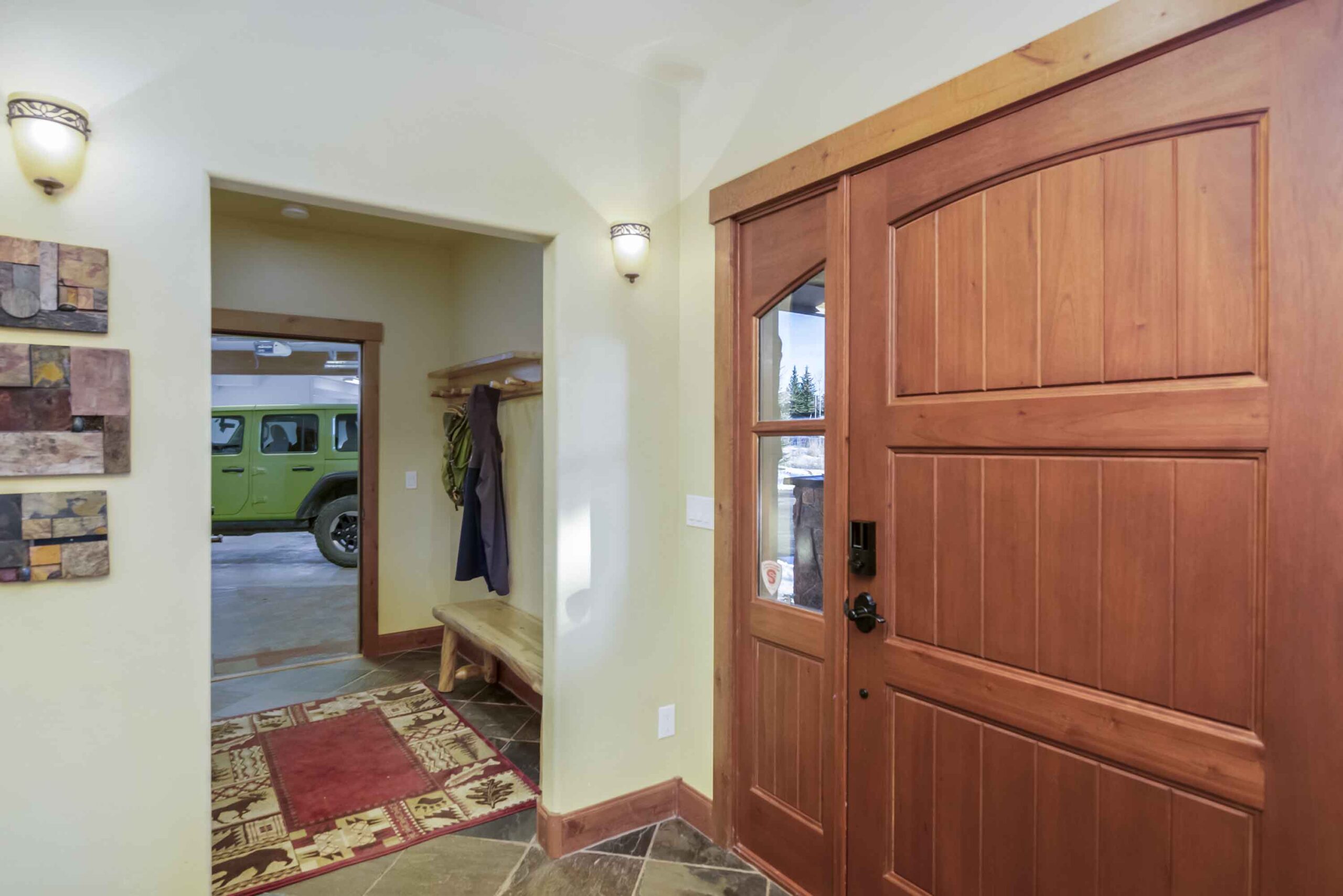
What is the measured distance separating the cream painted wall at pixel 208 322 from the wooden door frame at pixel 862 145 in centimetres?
28

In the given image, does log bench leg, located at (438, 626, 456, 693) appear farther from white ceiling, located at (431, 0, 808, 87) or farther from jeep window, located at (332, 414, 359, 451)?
jeep window, located at (332, 414, 359, 451)

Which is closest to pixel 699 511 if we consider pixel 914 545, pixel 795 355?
pixel 795 355

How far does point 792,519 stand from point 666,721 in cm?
98

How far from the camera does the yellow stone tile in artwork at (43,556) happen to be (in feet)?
5.43

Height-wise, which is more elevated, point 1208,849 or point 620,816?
point 1208,849

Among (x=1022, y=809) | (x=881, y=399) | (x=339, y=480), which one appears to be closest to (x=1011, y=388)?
(x=881, y=399)

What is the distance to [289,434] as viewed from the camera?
8.56 m

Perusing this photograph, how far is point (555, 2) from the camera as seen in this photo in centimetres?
214

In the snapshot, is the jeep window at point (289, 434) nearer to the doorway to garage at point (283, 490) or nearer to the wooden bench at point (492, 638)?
the doorway to garage at point (283, 490)

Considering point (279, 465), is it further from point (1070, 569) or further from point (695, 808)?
point (1070, 569)

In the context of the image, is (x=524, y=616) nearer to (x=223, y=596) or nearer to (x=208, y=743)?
(x=208, y=743)

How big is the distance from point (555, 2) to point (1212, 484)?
2155mm

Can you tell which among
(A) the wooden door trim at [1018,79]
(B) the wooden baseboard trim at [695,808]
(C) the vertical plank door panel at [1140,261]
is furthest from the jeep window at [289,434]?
(C) the vertical plank door panel at [1140,261]

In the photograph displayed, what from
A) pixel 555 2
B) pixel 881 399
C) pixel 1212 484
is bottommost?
pixel 1212 484
